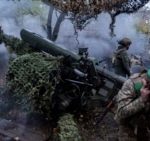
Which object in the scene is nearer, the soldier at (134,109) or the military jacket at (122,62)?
the soldier at (134,109)

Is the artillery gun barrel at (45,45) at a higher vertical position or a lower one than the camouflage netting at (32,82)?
higher

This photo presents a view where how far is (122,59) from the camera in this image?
9453 mm

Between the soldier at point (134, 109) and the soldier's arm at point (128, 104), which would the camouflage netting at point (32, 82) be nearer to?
the soldier at point (134, 109)

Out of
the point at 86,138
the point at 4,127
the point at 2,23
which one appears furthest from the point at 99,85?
the point at 2,23

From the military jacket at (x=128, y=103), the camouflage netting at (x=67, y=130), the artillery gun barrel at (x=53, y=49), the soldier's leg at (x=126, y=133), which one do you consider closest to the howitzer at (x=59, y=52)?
the artillery gun barrel at (x=53, y=49)

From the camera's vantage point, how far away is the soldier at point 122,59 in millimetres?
9258

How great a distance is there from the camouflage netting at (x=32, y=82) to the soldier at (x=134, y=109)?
4301 millimetres

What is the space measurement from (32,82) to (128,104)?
491cm

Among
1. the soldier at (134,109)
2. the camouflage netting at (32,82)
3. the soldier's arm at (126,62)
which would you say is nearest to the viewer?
the soldier at (134,109)

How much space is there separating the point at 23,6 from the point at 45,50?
1041 centimetres

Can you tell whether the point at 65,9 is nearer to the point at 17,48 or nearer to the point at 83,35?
the point at 17,48

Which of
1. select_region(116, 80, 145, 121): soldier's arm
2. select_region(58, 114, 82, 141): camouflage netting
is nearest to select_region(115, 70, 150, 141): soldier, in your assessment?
select_region(116, 80, 145, 121): soldier's arm

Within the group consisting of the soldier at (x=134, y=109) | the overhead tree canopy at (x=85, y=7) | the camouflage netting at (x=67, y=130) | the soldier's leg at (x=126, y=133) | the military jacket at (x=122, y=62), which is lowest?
the camouflage netting at (x=67, y=130)

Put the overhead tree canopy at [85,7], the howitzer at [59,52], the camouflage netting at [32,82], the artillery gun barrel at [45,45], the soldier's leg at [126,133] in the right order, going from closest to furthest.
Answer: the soldier's leg at [126,133], the camouflage netting at [32,82], the artillery gun barrel at [45,45], the howitzer at [59,52], the overhead tree canopy at [85,7]
